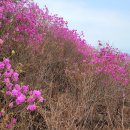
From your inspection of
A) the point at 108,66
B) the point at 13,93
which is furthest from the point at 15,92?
the point at 108,66

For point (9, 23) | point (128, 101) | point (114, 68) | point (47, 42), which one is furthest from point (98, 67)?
point (9, 23)

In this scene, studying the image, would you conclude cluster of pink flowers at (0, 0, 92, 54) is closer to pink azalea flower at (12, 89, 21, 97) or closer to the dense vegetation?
the dense vegetation

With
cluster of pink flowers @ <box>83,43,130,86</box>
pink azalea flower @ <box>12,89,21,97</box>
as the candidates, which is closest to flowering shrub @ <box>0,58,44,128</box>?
pink azalea flower @ <box>12,89,21,97</box>

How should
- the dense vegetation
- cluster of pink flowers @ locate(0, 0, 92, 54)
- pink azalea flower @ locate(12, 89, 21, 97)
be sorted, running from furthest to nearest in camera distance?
cluster of pink flowers @ locate(0, 0, 92, 54) < the dense vegetation < pink azalea flower @ locate(12, 89, 21, 97)

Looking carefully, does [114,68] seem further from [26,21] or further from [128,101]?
[26,21]

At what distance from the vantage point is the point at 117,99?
22.7 ft

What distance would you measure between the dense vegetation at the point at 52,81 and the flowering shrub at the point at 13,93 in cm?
1

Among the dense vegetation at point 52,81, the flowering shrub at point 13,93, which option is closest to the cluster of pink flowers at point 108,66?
the dense vegetation at point 52,81

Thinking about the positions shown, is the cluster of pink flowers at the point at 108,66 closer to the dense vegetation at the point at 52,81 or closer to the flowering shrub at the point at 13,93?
the dense vegetation at the point at 52,81

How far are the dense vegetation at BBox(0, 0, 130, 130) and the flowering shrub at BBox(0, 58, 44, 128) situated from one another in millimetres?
15

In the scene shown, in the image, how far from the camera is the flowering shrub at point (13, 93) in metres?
4.82

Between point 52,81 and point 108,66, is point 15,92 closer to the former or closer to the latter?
point 52,81

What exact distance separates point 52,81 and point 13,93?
2.46 m

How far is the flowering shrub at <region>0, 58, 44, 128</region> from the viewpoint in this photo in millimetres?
4820
